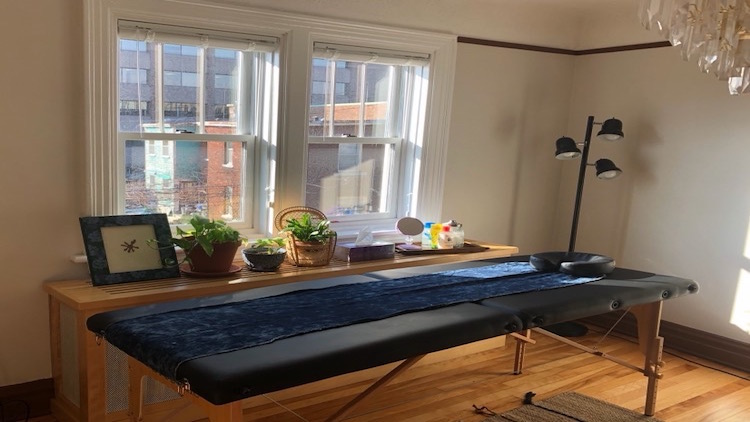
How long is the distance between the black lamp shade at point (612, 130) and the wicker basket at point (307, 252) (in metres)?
2.05

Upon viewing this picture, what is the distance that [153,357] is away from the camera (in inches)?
81.8

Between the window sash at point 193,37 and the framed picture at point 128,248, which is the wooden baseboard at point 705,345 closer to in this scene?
the window sash at point 193,37

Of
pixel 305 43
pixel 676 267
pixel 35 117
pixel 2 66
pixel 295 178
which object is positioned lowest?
pixel 676 267

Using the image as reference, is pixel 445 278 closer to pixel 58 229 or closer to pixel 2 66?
pixel 58 229

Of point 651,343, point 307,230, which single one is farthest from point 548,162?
point 307,230

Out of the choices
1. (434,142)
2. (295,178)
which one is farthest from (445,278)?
(434,142)

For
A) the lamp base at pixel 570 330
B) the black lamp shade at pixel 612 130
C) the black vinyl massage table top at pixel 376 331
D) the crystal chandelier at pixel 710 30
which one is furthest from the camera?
the lamp base at pixel 570 330

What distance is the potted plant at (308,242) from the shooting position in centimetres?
362

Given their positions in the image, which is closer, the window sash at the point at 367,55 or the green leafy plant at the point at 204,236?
the green leafy plant at the point at 204,236

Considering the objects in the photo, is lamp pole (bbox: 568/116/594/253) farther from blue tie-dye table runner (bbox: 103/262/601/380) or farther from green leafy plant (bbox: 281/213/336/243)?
green leafy plant (bbox: 281/213/336/243)

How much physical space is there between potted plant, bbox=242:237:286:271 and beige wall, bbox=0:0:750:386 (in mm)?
806

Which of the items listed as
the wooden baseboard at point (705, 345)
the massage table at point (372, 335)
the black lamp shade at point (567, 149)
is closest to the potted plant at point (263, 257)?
the massage table at point (372, 335)

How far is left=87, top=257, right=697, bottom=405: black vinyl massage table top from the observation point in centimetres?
195

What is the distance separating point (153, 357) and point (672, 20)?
1924mm
